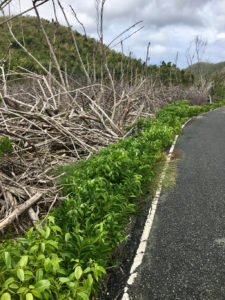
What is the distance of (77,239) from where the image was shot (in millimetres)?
2818

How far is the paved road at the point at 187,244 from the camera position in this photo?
9.66 ft

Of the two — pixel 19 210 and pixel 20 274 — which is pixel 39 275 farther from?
pixel 19 210

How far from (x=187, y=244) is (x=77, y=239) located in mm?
1824

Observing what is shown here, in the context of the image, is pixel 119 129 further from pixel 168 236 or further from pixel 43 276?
pixel 43 276

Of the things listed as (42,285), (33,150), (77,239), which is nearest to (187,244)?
(77,239)

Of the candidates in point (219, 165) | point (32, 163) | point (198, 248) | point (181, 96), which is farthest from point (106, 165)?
point (181, 96)

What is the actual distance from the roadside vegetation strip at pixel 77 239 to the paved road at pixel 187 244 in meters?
0.57

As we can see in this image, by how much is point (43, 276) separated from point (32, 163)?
335 cm

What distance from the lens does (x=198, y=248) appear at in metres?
3.62

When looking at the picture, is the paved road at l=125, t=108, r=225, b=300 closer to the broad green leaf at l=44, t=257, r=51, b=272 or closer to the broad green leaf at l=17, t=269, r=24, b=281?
the broad green leaf at l=44, t=257, r=51, b=272

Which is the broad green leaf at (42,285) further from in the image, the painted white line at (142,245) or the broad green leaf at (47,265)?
the painted white line at (142,245)

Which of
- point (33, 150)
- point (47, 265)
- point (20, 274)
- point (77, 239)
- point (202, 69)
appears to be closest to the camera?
point (20, 274)

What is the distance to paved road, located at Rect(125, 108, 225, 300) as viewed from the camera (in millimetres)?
2945

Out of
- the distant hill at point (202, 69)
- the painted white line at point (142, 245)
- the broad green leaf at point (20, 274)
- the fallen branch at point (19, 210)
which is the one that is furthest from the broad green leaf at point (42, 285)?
the distant hill at point (202, 69)
